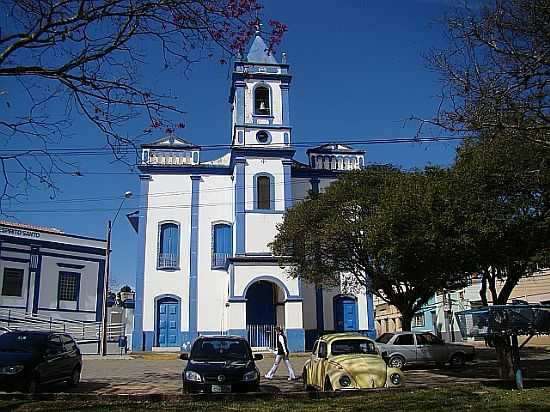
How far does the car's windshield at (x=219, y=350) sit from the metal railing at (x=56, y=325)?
21.7 meters

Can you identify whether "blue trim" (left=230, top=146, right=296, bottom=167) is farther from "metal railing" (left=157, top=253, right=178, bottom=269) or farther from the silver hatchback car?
the silver hatchback car

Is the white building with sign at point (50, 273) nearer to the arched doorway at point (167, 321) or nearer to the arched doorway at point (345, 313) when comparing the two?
the arched doorway at point (167, 321)

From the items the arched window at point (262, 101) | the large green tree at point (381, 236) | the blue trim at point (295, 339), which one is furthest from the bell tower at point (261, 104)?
the blue trim at point (295, 339)

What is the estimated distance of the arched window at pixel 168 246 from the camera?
103 feet

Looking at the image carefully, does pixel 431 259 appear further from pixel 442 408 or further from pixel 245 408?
pixel 245 408

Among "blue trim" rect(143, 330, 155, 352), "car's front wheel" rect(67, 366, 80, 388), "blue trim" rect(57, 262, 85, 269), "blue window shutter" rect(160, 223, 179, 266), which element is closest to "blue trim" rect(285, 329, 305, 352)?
"blue trim" rect(143, 330, 155, 352)

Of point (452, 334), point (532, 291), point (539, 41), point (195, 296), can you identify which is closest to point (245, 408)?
point (539, 41)

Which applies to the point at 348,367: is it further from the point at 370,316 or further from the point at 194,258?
the point at 194,258

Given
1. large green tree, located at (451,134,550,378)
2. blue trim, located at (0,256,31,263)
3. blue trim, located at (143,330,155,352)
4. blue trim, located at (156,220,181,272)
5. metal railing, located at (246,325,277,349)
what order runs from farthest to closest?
1. blue trim, located at (0,256,31,263)
2. blue trim, located at (156,220,181,272)
3. blue trim, located at (143,330,155,352)
4. metal railing, located at (246,325,277,349)
5. large green tree, located at (451,134,550,378)

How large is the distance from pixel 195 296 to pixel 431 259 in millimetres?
17309

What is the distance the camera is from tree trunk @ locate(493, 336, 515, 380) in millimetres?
14039

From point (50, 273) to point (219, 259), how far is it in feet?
36.6

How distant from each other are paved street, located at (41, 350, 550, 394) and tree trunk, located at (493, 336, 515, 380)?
1.29m

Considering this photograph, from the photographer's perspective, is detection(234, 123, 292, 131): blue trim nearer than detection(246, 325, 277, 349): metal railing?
No
